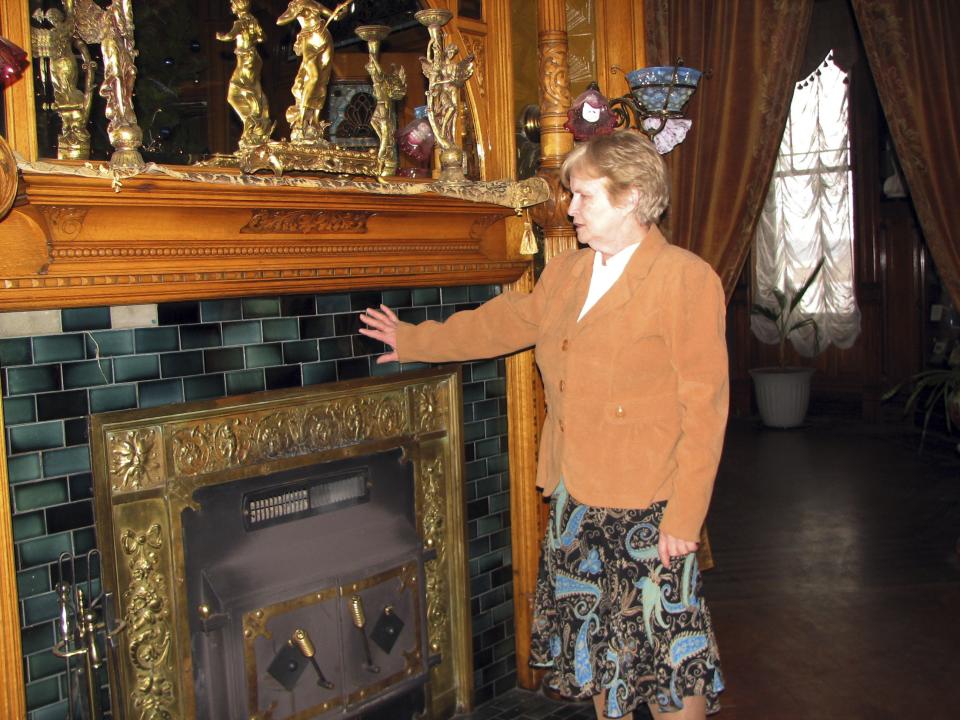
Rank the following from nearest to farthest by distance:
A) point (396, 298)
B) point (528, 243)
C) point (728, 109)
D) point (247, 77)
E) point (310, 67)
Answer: point (247, 77) < point (310, 67) < point (396, 298) < point (528, 243) < point (728, 109)

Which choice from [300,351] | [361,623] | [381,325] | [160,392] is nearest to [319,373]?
[300,351]

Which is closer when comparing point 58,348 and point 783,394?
point 58,348

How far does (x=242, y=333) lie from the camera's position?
7.38ft

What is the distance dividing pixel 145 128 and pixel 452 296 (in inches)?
38.0

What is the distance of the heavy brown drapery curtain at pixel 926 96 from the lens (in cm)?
336

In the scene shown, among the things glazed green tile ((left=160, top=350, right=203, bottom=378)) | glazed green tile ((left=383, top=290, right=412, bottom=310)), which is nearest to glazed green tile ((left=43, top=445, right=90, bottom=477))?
glazed green tile ((left=160, top=350, right=203, bottom=378))

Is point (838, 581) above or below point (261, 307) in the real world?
below

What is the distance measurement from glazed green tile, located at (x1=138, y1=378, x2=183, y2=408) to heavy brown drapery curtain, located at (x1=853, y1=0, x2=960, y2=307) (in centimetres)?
262

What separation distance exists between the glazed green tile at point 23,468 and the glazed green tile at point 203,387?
1.13 feet

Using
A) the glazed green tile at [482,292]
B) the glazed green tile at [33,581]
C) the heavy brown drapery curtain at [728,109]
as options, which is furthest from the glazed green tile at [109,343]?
the heavy brown drapery curtain at [728,109]

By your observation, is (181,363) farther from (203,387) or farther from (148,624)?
(148,624)

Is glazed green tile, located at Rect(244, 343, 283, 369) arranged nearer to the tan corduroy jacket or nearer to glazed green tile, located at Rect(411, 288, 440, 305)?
glazed green tile, located at Rect(411, 288, 440, 305)

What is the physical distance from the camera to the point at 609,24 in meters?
3.07

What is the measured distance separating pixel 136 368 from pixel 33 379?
21cm
